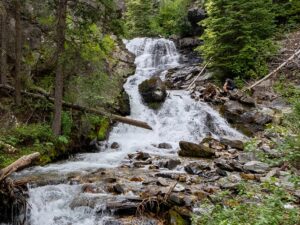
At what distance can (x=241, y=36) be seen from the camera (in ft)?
64.8

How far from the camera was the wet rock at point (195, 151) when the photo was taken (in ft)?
43.7

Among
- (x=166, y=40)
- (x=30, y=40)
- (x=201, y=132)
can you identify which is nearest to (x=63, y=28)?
(x=30, y=40)

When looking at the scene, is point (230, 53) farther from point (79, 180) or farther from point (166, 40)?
point (79, 180)

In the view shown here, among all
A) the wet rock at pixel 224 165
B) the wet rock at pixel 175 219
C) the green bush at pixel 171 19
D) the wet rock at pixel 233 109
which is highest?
the green bush at pixel 171 19

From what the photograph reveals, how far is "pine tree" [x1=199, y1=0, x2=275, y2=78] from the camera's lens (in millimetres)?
19812

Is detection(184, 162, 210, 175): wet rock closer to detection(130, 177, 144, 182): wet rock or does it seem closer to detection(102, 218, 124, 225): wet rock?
detection(130, 177, 144, 182): wet rock

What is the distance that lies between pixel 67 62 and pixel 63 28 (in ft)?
3.61

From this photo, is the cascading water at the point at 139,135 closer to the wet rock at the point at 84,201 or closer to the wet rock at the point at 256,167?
the wet rock at the point at 84,201

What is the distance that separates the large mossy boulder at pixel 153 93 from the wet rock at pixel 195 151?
17.7ft

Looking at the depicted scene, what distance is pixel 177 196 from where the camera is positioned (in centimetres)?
809

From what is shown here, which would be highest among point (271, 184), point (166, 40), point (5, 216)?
point (166, 40)

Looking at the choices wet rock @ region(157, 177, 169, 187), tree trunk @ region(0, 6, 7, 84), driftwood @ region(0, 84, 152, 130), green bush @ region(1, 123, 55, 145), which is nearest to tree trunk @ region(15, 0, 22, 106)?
driftwood @ region(0, 84, 152, 130)

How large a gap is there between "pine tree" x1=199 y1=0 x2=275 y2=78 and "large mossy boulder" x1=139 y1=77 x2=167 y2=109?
4.23 m

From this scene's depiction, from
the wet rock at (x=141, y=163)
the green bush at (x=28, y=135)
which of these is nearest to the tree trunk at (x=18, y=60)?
the green bush at (x=28, y=135)
